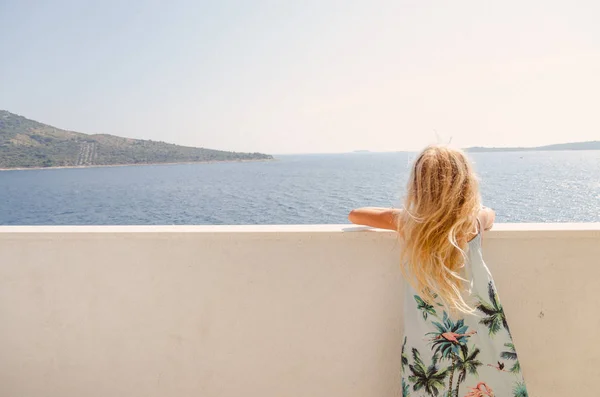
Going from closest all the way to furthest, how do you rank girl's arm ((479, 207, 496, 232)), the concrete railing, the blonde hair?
the blonde hair
girl's arm ((479, 207, 496, 232))
the concrete railing

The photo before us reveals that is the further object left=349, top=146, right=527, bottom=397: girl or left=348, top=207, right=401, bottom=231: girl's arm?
left=348, top=207, right=401, bottom=231: girl's arm

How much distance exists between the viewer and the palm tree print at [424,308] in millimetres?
1357

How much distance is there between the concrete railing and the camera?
Result: 60.2 inches

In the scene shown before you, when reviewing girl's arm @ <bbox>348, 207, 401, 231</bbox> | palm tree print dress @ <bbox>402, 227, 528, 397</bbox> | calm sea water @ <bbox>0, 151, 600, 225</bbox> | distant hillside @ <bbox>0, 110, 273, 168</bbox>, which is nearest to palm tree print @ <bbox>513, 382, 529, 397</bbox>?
palm tree print dress @ <bbox>402, 227, 528, 397</bbox>

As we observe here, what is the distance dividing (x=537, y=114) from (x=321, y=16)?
39.9m

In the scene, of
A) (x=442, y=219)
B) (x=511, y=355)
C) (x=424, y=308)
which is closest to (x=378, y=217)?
(x=442, y=219)

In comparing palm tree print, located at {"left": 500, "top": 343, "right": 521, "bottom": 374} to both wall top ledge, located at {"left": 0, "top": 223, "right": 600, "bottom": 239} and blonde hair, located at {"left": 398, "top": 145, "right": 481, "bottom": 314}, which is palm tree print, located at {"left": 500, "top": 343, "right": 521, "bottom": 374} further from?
wall top ledge, located at {"left": 0, "top": 223, "right": 600, "bottom": 239}

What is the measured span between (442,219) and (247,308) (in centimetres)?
78

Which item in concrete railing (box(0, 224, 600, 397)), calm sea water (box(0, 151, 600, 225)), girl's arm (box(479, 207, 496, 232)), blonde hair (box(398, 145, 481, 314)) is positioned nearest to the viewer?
blonde hair (box(398, 145, 481, 314))

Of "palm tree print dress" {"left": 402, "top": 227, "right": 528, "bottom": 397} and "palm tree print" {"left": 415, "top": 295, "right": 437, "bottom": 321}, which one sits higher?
"palm tree print" {"left": 415, "top": 295, "right": 437, "bottom": 321}

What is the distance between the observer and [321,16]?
51.2 metres

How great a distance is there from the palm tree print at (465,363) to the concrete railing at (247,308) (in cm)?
28

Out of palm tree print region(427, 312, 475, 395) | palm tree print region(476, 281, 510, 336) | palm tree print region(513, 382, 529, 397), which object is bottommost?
palm tree print region(513, 382, 529, 397)

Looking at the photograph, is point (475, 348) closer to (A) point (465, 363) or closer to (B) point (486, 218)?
(A) point (465, 363)
